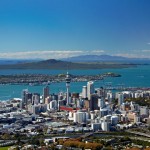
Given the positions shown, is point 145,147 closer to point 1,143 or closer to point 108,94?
point 1,143

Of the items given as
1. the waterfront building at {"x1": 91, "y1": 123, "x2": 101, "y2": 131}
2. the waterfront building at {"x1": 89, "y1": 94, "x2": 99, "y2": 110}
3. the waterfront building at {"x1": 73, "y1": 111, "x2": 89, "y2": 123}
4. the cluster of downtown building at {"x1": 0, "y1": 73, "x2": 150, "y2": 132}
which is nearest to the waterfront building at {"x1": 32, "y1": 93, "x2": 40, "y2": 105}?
the cluster of downtown building at {"x1": 0, "y1": 73, "x2": 150, "y2": 132}

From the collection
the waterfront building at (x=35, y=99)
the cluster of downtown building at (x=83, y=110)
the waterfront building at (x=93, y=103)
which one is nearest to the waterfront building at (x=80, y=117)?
the cluster of downtown building at (x=83, y=110)

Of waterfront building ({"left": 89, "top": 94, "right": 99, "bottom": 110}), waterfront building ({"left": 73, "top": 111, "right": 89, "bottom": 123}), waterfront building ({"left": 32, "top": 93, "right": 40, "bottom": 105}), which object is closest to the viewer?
waterfront building ({"left": 73, "top": 111, "right": 89, "bottom": 123})

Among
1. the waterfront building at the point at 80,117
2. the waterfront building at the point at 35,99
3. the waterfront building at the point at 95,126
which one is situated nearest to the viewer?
the waterfront building at the point at 95,126

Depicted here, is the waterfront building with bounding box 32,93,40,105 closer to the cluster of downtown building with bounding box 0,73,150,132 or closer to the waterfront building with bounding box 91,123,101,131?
the cluster of downtown building with bounding box 0,73,150,132

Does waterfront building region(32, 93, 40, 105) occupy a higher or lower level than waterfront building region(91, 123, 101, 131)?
higher

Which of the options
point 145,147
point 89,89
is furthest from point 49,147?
point 89,89

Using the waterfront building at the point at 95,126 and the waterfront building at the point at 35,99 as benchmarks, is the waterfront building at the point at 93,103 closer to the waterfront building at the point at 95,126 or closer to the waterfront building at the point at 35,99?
the waterfront building at the point at 35,99

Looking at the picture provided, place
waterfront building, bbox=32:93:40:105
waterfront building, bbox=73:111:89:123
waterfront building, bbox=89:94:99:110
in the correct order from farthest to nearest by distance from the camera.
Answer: waterfront building, bbox=32:93:40:105, waterfront building, bbox=89:94:99:110, waterfront building, bbox=73:111:89:123
